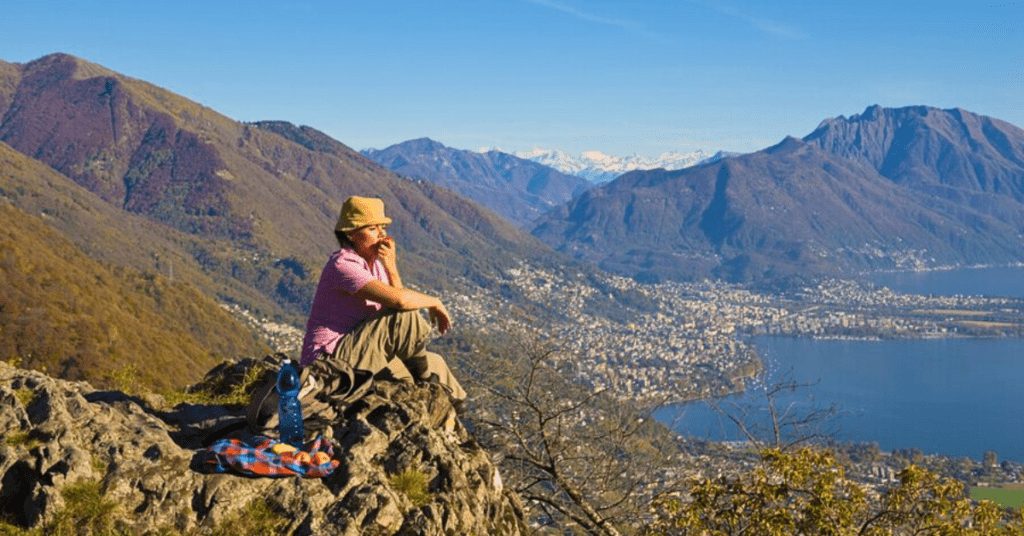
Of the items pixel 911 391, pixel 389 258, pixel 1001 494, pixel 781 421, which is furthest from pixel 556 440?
pixel 911 391

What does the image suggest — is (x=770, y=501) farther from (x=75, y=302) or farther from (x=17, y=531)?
(x=75, y=302)

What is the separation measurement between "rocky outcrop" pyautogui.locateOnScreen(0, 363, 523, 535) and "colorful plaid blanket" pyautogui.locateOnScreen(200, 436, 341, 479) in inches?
2.8

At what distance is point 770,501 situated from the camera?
28.6ft

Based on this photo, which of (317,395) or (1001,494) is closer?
(317,395)

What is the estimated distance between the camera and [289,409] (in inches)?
257

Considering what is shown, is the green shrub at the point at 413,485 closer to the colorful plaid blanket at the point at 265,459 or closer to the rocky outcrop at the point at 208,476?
the rocky outcrop at the point at 208,476

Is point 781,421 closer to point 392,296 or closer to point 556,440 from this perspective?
point 556,440

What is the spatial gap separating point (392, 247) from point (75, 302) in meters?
55.8

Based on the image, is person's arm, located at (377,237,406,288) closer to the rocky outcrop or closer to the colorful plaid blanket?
the rocky outcrop

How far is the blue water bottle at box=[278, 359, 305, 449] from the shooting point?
21.3 feet

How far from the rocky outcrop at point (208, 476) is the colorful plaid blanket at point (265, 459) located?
0.23 ft

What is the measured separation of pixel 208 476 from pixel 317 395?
1.23 meters

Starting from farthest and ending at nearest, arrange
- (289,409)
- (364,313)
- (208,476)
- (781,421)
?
1. (781,421)
2. (364,313)
3. (289,409)
4. (208,476)

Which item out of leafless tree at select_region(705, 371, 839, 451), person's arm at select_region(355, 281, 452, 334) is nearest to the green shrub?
person's arm at select_region(355, 281, 452, 334)
